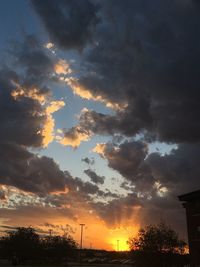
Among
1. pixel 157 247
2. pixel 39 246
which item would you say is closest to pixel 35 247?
pixel 39 246

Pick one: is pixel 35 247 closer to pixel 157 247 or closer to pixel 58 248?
pixel 58 248

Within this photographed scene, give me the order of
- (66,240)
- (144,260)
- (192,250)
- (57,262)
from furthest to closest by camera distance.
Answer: (66,240) → (57,262) → (144,260) → (192,250)

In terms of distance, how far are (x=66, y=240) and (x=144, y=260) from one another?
6381 centimetres

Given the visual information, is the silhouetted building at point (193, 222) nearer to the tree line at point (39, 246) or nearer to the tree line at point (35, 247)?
the tree line at point (39, 246)

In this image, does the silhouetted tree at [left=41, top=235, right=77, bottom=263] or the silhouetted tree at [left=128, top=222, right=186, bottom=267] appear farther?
the silhouetted tree at [left=41, top=235, right=77, bottom=263]

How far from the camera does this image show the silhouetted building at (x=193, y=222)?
5766 cm

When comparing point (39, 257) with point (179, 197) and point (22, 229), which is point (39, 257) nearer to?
point (22, 229)

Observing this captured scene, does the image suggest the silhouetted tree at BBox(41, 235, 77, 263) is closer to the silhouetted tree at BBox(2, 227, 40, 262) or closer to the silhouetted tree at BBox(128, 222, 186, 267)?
the silhouetted tree at BBox(2, 227, 40, 262)

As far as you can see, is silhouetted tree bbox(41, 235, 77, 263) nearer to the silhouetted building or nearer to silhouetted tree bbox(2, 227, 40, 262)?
silhouetted tree bbox(2, 227, 40, 262)

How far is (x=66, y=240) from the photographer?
124 metres

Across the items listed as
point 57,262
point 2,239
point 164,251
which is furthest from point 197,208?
point 2,239

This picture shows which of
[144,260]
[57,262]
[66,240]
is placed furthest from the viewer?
[66,240]

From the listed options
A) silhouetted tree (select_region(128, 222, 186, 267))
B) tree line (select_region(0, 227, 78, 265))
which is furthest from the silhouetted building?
tree line (select_region(0, 227, 78, 265))

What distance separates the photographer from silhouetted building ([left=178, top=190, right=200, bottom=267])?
57.7 m
